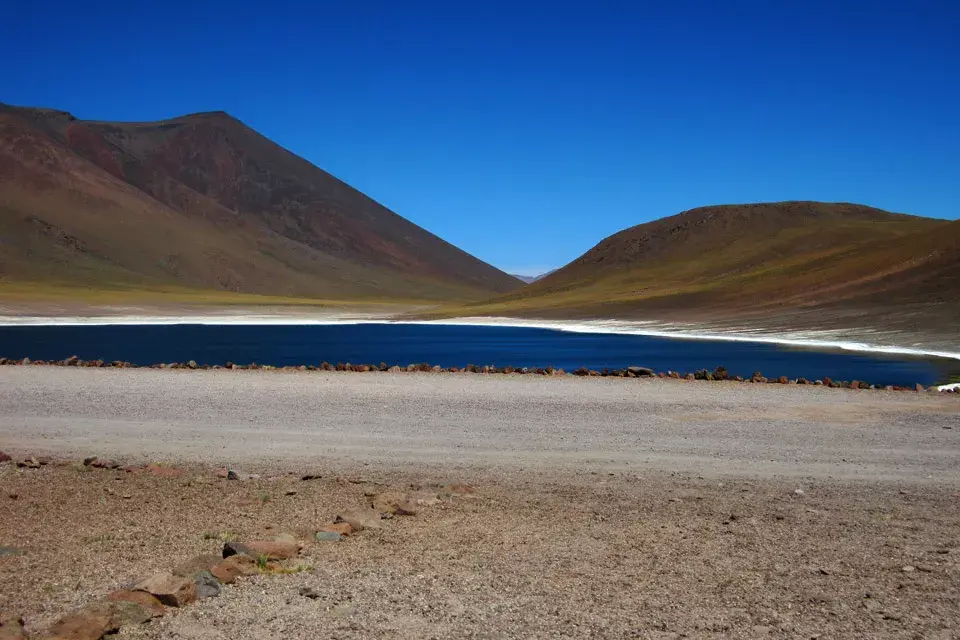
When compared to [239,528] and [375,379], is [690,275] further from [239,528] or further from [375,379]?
[239,528]

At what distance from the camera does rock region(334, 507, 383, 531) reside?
8180mm

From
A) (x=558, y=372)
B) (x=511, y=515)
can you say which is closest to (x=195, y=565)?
(x=511, y=515)

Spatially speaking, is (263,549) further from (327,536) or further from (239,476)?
(239,476)

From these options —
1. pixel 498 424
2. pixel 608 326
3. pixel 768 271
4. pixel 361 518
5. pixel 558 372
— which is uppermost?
pixel 768 271

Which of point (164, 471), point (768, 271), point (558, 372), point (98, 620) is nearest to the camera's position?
point (98, 620)

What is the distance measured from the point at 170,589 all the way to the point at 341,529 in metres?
2.19

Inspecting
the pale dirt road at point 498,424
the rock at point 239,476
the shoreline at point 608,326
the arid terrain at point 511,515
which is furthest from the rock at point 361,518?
the shoreline at point 608,326

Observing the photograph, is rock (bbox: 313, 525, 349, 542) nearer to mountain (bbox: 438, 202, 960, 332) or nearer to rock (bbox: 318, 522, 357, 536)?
rock (bbox: 318, 522, 357, 536)

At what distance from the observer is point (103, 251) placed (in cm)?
16212

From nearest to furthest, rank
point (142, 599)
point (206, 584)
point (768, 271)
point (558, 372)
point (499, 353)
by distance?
point (142, 599), point (206, 584), point (558, 372), point (499, 353), point (768, 271)

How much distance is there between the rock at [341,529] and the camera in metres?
7.94

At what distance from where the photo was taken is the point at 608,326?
73062mm

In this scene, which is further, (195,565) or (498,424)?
(498,424)

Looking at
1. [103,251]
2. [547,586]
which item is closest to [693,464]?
[547,586]
